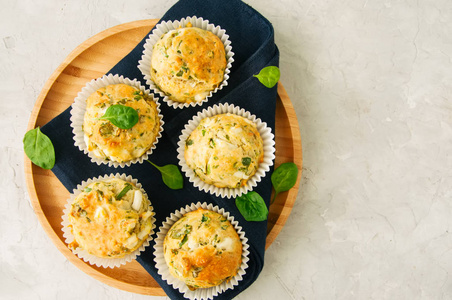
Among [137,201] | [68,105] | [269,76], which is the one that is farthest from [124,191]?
[269,76]

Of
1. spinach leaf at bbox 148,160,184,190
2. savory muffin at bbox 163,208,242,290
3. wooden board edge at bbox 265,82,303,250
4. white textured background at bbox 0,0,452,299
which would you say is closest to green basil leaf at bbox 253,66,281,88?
wooden board edge at bbox 265,82,303,250

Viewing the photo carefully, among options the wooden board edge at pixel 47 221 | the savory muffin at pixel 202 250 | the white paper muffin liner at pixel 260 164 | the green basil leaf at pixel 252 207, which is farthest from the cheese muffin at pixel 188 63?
the savory muffin at pixel 202 250

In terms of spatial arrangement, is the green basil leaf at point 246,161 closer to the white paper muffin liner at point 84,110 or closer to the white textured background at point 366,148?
the white paper muffin liner at point 84,110

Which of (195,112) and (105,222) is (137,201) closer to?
(105,222)

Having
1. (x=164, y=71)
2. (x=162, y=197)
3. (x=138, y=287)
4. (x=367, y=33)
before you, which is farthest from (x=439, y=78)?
(x=138, y=287)

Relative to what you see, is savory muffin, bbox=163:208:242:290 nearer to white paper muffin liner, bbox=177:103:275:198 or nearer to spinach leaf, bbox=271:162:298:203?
white paper muffin liner, bbox=177:103:275:198
